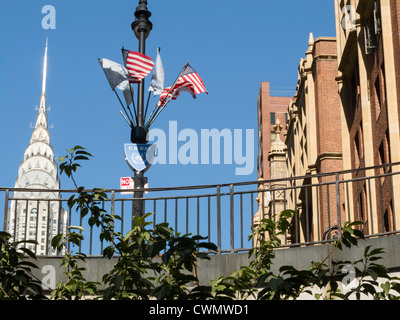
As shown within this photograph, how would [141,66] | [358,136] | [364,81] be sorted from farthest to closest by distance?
[358,136]
[364,81]
[141,66]

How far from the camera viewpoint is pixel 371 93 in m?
32.5

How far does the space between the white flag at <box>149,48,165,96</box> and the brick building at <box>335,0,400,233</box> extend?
7.01 meters

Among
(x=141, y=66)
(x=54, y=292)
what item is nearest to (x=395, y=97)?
(x=141, y=66)

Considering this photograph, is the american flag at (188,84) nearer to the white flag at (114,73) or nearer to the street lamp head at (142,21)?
the white flag at (114,73)

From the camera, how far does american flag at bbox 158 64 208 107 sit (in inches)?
758

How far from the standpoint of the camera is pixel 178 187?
12.0 meters

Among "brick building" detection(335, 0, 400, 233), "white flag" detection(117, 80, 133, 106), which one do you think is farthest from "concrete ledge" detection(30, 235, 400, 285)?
"brick building" detection(335, 0, 400, 233)

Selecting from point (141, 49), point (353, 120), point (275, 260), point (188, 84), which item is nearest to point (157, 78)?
point (188, 84)

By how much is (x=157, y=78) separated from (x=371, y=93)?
1541cm

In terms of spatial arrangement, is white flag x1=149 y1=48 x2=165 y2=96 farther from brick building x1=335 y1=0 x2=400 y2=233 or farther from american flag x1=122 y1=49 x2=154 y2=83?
brick building x1=335 y1=0 x2=400 y2=233

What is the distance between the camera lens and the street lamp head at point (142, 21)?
1686 centimetres

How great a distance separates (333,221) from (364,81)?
41.4 feet
